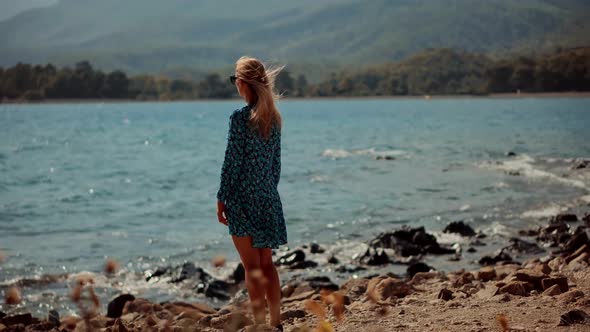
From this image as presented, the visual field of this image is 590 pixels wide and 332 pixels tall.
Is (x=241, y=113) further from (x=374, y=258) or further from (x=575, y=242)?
(x=575, y=242)

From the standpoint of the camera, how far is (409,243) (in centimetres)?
1509

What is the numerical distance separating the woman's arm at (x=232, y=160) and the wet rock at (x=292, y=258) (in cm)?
806

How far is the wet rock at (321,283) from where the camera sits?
11.4 meters

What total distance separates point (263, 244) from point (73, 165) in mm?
35905

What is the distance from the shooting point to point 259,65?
6.00 m

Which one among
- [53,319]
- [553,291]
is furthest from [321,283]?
[553,291]

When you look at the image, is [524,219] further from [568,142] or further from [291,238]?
[568,142]

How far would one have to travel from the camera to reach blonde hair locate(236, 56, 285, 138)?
19.5 ft

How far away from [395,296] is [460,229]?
27.0 feet

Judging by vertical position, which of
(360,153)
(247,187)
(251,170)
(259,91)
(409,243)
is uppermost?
(259,91)

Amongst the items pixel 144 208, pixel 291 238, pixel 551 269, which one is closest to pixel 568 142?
pixel 144 208

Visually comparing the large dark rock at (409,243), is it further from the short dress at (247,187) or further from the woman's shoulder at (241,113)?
the woman's shoulder at (241,113)

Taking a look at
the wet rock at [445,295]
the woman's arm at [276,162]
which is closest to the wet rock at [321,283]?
the wet rock at [445,295]

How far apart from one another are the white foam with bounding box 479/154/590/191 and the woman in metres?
18.9
